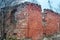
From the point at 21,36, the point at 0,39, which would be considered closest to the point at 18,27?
the point at 21,36

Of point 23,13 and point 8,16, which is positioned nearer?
point 23,13

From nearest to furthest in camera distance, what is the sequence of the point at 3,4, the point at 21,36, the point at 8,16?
the point at 21,36, the point at 8,16, the point at 3,4

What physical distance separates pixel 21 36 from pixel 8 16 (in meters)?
0.93

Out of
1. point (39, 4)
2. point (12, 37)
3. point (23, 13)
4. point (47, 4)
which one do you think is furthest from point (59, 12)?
point (12, 37)

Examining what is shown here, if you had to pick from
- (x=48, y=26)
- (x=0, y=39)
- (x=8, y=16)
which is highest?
(x=8, y=16)

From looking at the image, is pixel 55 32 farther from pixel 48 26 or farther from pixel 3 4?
pixel 3 4

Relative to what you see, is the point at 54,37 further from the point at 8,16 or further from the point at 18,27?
the point at 8,16

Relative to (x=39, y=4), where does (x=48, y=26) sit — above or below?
below

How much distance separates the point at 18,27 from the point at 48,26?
1.25 metres

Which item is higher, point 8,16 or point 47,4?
point 47,4

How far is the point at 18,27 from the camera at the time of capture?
554cm

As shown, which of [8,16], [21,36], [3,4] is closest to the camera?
[21,36]

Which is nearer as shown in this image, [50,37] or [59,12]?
[50,37]

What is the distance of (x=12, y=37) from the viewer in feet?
18.5
